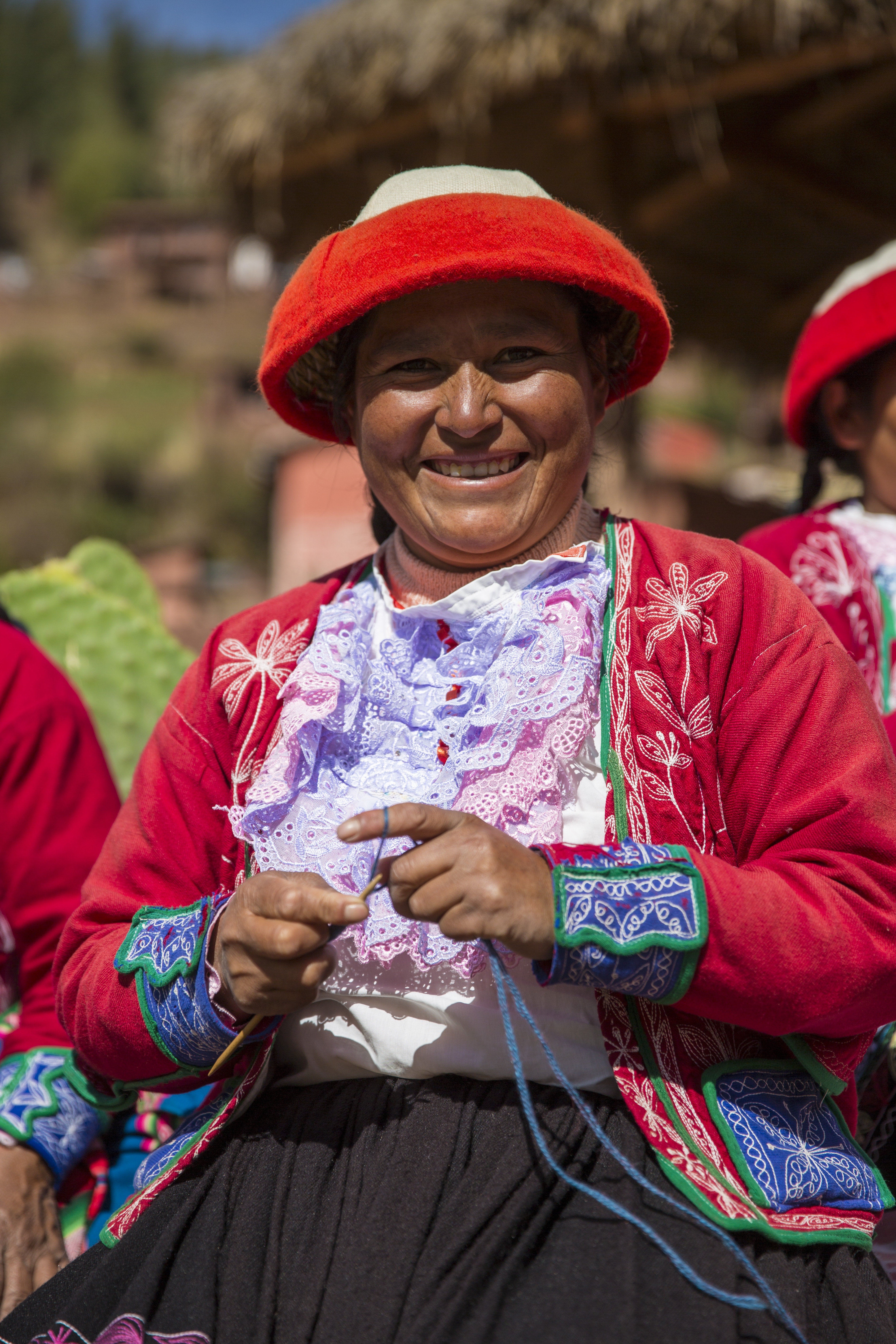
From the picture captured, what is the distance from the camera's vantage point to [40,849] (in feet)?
6.51

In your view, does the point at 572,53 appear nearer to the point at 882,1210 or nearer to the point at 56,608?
the point at 56,608

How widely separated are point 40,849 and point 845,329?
1711 mm

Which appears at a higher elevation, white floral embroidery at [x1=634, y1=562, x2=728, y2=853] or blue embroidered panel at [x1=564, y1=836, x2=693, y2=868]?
white floral embroidery at [x1=634, y1=562, x2=728, y2=853]

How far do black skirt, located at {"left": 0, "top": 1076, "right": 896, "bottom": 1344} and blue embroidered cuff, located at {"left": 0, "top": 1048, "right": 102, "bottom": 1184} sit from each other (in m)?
0.33

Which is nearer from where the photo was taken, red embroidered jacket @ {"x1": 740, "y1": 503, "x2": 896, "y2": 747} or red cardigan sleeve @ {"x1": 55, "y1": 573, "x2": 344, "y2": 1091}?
red cardigan sleeve @ {"x1": 55, "y1": 573, "x2": 344, "y2": 1091}

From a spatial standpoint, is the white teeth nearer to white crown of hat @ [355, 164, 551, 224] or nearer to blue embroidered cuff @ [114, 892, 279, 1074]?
white crown of hat @ [355, 164, 551, 224]

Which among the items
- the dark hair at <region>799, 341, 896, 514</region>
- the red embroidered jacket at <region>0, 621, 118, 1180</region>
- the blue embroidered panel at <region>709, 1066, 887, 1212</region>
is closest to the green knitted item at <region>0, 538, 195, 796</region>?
the red embroidered jacket at <region>0, 621, 118, 1180</region>

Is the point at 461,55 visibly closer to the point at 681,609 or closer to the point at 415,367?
the point at 415,367

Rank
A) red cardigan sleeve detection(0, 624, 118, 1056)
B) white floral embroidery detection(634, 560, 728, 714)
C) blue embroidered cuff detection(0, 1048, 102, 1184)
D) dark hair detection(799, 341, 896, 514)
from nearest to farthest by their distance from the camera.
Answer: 1. white floral embroidery detection(634, 560, 728, 714)
2. blue embroidered cuff detection(0, 1048, 102, 1184)
3. red cardigan sleeve detection(0, 624, 118, 1056)
4. dark hair detection(799, 341, 896, 514)

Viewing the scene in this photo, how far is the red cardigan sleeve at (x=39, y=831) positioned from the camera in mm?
1981

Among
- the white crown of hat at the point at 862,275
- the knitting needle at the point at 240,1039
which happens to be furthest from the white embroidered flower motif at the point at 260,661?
the white crown of hat at the point at 862,275

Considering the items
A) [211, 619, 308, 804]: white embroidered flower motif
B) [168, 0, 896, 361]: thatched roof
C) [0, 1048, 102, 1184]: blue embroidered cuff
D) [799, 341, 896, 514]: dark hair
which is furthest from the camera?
[168, 0, 896, 361]: thatched roof

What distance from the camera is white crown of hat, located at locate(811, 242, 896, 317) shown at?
2.22 meters

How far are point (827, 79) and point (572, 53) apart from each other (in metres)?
0.94
